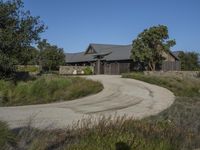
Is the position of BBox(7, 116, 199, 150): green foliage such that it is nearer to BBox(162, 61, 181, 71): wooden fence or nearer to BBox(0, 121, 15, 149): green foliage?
BBox(0, 121, 15, 149): green foliage

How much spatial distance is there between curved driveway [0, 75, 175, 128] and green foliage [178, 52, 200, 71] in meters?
36.2

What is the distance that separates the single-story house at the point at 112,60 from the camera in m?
53.3

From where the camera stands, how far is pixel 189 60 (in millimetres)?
62219

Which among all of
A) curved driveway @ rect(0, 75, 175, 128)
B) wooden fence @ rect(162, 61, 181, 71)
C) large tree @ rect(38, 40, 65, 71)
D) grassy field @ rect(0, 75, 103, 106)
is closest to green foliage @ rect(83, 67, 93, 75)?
large tree @ rect(38, 40, 65, 71)

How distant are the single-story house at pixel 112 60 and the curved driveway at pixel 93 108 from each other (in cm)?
2598

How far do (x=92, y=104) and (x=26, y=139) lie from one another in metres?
12.7

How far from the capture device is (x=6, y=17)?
27672 mm

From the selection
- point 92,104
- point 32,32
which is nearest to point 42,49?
point 32,32

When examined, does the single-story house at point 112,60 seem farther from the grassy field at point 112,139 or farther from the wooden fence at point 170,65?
the grassy field at point 112,139

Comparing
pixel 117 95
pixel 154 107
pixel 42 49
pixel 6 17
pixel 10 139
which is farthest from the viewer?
pixel 42 49

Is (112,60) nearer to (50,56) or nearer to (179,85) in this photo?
(50,56)

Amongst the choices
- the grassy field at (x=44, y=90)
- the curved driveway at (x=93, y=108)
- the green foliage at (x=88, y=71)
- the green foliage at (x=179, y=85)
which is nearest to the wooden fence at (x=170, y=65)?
the green foliage at (x=88, y=71)

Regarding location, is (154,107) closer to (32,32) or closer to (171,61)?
(32,32)

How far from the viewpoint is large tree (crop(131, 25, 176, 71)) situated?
4678cm
